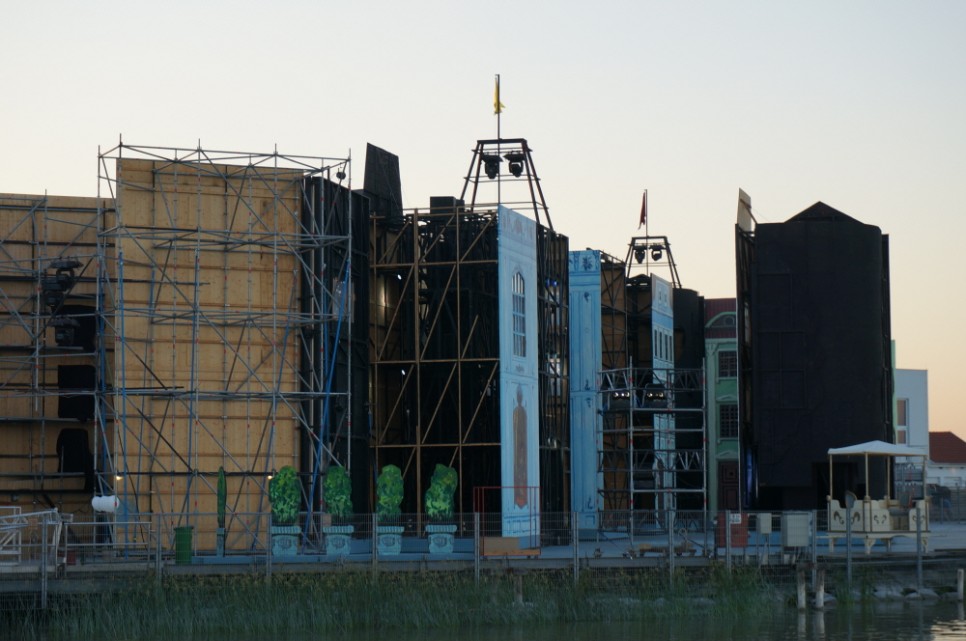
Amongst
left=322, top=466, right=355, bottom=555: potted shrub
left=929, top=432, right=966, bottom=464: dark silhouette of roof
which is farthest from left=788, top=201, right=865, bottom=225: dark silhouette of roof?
left=929, top=432, right=966, bottom=464: dark silhouette of roof

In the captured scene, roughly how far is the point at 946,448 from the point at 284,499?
279ft

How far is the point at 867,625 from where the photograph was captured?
34.7 meters

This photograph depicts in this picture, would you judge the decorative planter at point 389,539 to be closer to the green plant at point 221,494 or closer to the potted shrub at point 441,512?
the potted shrub at point 441,512

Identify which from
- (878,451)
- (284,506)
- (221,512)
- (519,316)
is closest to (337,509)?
(284,506)

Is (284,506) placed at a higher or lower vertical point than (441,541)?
higher

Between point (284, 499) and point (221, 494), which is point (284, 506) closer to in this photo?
point (284, 499)

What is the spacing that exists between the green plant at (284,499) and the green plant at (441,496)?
347 centimetres

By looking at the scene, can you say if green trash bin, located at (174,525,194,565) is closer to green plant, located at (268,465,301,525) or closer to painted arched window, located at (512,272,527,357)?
green plant, located at (268,465,301,525)

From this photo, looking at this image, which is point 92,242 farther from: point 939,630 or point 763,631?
point 939,630

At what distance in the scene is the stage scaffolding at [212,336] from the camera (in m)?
41.5

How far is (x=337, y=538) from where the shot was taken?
37812 millimetres

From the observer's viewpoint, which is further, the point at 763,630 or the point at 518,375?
the point at 518,375

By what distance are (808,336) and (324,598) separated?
88.6 ft

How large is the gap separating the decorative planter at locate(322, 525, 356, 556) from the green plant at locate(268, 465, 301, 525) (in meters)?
1.52
